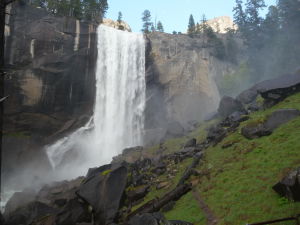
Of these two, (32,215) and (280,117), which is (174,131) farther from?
(32,215)

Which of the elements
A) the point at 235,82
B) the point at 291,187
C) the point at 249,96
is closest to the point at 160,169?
the point at 291,187

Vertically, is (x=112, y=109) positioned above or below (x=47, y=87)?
below

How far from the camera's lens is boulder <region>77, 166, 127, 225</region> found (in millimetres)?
12852

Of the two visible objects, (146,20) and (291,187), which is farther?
(146,20)

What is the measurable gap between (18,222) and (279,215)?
17058 millimetres

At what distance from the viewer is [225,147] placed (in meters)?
16.1

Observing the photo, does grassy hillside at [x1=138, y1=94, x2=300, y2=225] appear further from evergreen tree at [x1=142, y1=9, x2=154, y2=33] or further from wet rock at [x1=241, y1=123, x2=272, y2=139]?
evergreen tree at [x1=142, y1=9, x2=154, y2=33]

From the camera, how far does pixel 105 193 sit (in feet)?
44.9

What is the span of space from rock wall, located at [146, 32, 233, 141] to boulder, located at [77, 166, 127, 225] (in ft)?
83.0

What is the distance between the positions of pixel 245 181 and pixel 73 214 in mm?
9360

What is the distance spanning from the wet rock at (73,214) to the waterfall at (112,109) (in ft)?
65.5

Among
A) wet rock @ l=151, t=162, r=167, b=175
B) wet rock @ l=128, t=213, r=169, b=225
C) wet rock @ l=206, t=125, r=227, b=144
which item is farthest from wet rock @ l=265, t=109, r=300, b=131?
wet rock @ l=128, t=213, r=169, b=225

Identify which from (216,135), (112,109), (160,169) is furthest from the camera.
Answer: (112,109)

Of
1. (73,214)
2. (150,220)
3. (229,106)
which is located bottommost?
(73,214)
